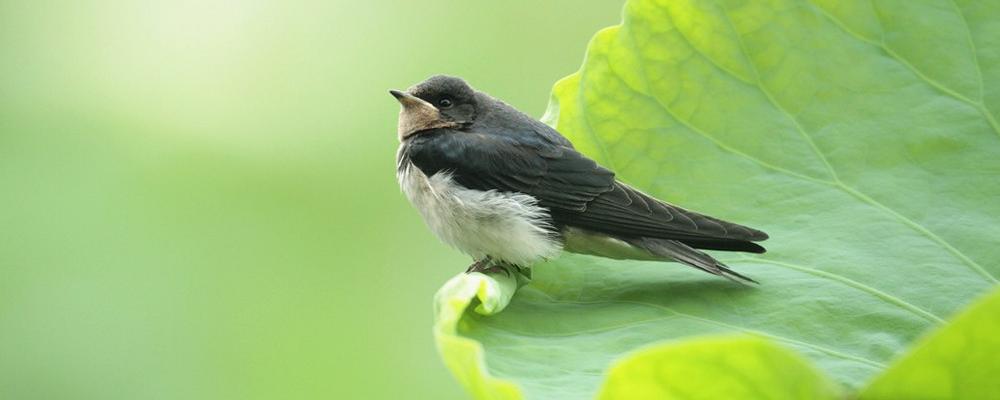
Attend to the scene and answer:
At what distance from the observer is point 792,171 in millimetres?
2410

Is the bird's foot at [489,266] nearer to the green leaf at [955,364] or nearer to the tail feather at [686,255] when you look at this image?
the tail feather at [686,255]

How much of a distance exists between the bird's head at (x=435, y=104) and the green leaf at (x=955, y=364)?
113 inches

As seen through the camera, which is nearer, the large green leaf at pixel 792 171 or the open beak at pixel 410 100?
the large green leaf at pixel 792 171

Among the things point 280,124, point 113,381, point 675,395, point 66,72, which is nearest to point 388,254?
point 280,124

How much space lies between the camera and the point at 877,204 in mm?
2268

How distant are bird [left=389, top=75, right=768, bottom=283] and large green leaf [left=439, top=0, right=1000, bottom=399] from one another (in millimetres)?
86

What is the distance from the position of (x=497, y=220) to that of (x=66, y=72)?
1883mm

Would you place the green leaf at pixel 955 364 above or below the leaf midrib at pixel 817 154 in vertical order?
below

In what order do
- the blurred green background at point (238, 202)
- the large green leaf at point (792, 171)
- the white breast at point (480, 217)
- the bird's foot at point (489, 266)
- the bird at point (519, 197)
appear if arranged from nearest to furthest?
the large green leaf at point (792, 171) < the bird at point (519, 197) < the bird's foot at point (489, 266) < the white breast at point (480, 217) < the blurred green background at point (238, 202)

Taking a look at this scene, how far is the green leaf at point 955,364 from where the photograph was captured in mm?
1104

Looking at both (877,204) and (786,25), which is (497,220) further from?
(877,204)

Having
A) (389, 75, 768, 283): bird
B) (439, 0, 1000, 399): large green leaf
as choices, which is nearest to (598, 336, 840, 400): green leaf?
(439, 0, 1000, 399): large green leaf

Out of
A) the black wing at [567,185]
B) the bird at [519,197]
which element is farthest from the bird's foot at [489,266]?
the black wing at [567,185]

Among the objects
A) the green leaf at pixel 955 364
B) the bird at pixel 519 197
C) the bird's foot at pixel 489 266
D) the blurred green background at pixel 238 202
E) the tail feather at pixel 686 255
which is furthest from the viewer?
the blurred green background at pixel 238 202
